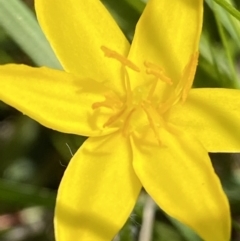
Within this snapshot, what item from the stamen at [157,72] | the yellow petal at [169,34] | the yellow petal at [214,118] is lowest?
the yellow petal at [214,118]

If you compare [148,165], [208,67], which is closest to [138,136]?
[148,165]

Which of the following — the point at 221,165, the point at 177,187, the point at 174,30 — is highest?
the point at 174,30

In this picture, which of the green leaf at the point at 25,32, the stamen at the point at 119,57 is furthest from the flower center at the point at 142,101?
the green leaf at the point at 25,32

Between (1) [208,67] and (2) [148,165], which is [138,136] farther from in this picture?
(1) [208,67]

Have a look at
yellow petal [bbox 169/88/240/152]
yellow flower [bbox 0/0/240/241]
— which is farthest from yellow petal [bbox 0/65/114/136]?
yellow petal [bbox 169/88/240/152]

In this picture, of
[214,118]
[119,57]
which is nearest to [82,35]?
[119,57]

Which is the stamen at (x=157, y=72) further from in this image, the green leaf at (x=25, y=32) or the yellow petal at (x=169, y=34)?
the green leaf at (x=25, y=32)
